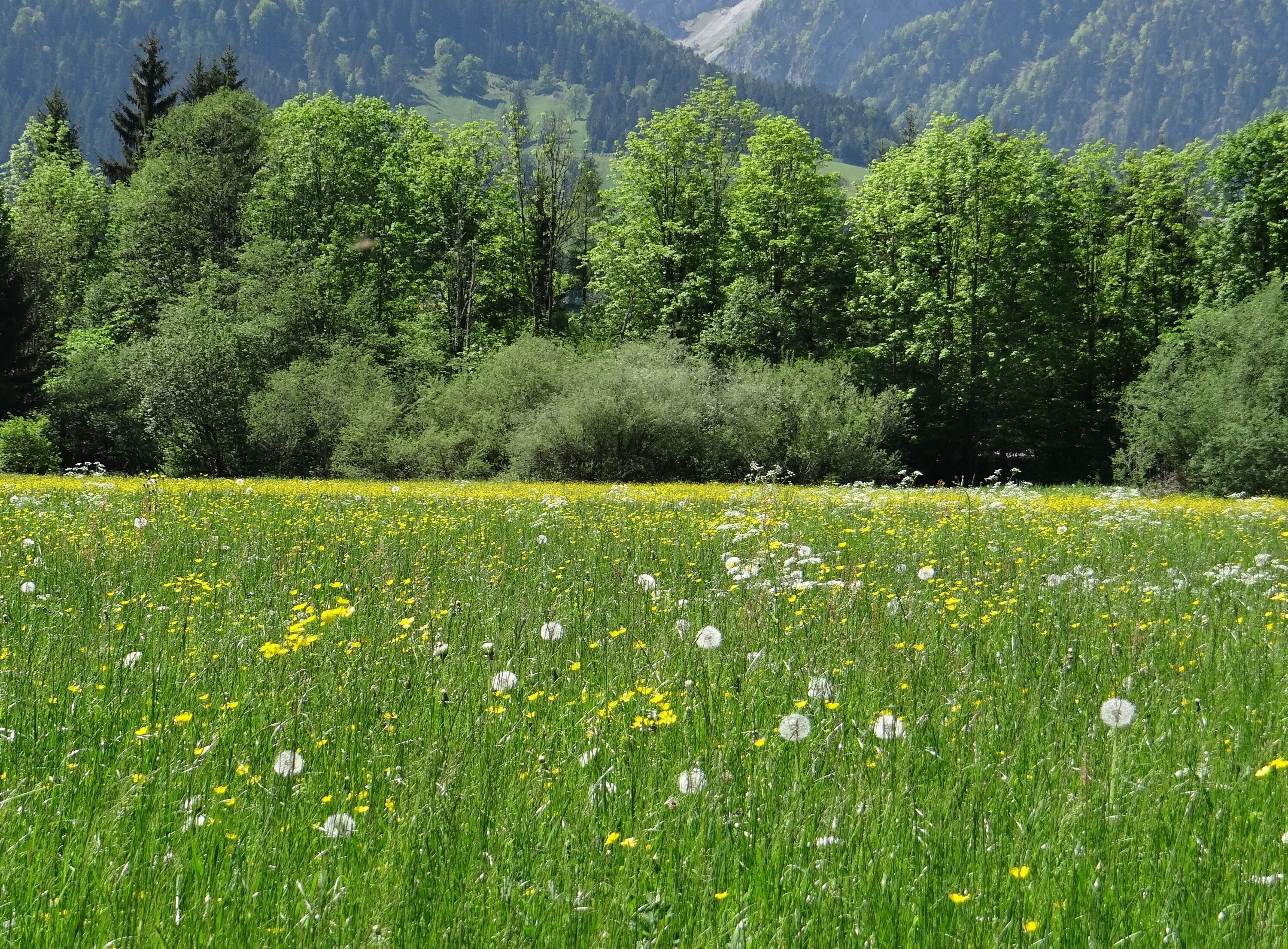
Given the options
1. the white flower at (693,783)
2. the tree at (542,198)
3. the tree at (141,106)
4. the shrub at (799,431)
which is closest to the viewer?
the white flower at (693,783)

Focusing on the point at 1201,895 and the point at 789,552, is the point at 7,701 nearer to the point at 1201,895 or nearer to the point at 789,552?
the point at 1201,895

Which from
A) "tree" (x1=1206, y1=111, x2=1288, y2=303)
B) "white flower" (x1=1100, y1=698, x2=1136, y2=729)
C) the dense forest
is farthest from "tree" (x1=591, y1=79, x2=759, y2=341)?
"white flower" (x1=1100, y1=698, x2=1136, y2=729)

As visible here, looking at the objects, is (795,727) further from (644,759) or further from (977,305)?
(977,305)

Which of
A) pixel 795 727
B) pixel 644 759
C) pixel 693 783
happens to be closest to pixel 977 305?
pixel 795 727

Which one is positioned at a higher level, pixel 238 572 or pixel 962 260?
pixel 962 260

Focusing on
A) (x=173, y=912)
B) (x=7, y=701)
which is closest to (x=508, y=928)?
(x=173, y=912)

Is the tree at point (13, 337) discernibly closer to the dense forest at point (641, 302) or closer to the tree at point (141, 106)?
the dense forest at point (641, 302)

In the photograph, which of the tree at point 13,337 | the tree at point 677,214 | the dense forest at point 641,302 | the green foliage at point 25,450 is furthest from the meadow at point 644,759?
the tree at point 13,337

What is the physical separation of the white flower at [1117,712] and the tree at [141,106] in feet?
204

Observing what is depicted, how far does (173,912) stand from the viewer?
187 centimetres

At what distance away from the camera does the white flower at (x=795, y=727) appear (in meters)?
2.57

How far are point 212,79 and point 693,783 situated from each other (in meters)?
61.7

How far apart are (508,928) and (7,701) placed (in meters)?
2.43

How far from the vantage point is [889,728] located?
2582 millimetres
